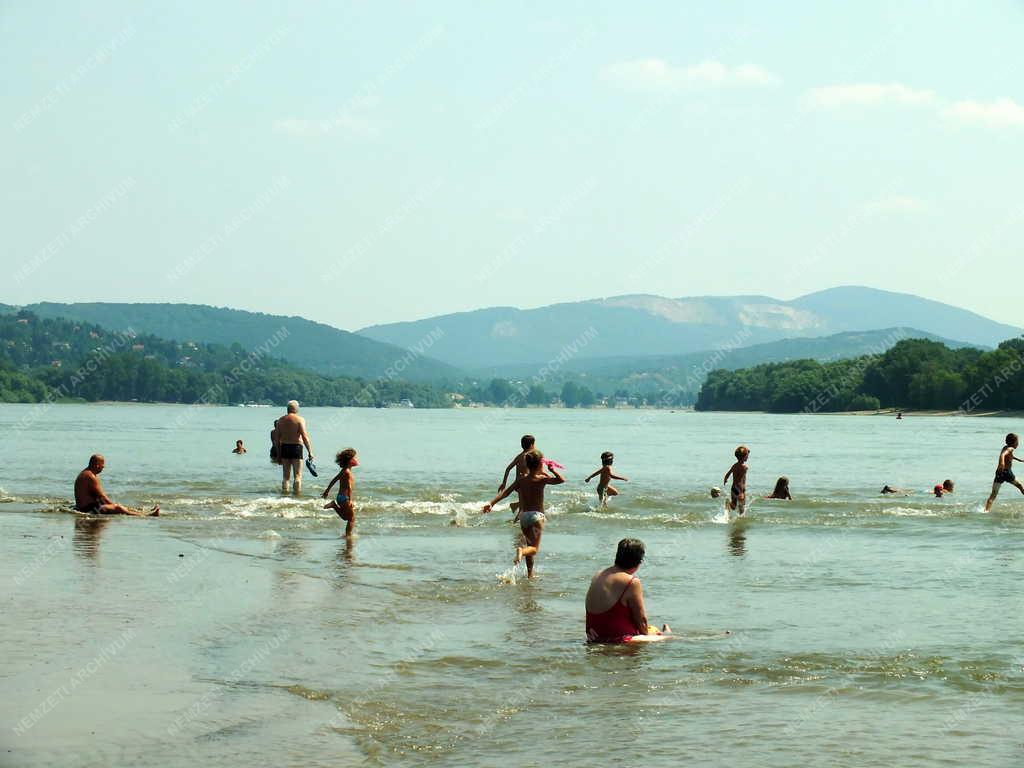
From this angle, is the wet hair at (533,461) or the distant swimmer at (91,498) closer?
the wet hair at (533,461)

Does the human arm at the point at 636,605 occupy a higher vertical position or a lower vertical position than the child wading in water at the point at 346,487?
lower

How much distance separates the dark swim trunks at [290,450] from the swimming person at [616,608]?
1673 cm

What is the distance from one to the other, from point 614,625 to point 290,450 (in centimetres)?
1707

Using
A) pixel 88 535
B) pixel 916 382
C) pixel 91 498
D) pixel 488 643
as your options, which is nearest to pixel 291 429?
pixel 91 498

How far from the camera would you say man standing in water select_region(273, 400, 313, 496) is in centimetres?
2739

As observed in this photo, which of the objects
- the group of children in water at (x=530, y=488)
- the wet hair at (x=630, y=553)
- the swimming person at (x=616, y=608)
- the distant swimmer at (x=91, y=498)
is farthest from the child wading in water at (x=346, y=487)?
the wet hair at (x=630, y=553)

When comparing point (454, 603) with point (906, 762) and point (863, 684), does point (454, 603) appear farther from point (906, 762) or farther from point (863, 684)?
point (906, 762)

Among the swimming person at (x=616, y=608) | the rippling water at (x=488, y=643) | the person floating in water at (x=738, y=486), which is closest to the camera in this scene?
the rippling water at (x=488, y=643)

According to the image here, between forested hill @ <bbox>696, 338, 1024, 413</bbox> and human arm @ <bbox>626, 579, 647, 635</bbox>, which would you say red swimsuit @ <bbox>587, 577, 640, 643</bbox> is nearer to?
human arm @ <bbox>626, 579, 647, 635</bbox>

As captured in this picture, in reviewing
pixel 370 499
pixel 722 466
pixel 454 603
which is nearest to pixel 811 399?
pixel 722 466

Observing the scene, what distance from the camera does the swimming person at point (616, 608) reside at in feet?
40.1

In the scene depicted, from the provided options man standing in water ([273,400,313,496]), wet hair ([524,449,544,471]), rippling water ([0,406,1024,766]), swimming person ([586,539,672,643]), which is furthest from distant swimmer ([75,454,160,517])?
swimming person ([586,539,672,643])

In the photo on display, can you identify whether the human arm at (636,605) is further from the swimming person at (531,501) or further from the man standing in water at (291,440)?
the man standing in water at (291,440)

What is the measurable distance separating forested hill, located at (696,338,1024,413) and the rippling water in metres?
129
